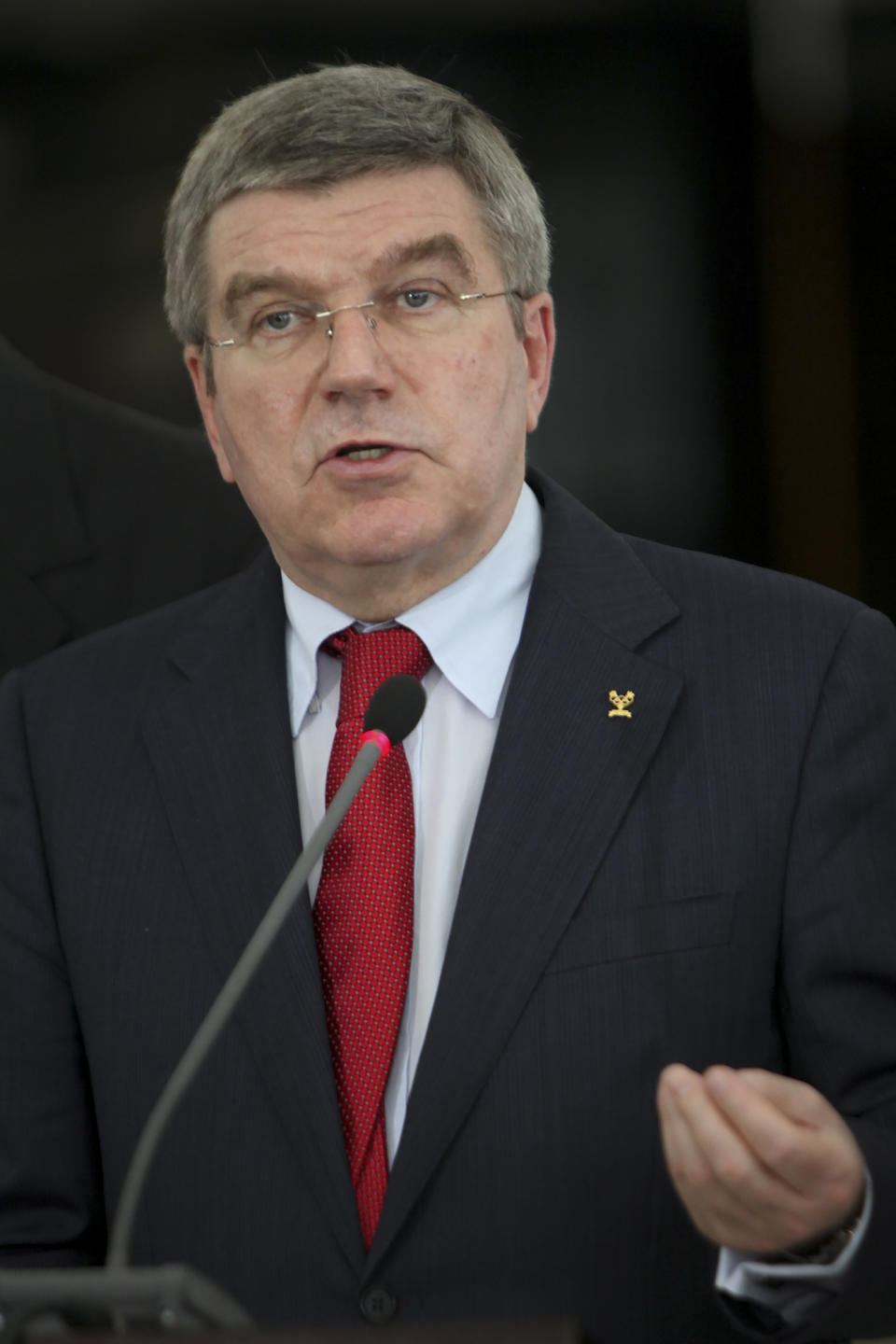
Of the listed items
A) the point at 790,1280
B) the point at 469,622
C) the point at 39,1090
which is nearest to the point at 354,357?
the point at 469,622

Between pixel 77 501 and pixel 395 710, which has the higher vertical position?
pixel 77 501

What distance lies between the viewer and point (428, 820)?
1957 millimetres

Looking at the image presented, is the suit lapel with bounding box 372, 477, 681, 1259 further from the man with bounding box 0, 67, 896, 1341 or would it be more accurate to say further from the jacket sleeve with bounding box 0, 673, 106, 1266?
the jacket sleeve with bounding box 0, 673, 106, 1266

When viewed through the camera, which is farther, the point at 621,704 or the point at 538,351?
the point at 538,351

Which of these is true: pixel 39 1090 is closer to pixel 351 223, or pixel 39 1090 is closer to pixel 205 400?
pixel 205 400

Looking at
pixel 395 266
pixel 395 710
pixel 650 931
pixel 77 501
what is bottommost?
pixel 650 931

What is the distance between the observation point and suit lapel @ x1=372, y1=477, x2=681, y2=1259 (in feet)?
5.81

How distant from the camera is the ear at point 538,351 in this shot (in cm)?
214

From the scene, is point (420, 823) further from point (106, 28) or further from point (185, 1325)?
point (106, 28)

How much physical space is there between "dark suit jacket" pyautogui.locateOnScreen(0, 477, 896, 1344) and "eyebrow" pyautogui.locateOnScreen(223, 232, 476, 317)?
37cm

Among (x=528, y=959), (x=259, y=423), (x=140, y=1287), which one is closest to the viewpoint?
(x=140, y=1287)

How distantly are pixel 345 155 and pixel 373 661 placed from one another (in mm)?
626

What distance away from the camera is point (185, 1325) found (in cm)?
116

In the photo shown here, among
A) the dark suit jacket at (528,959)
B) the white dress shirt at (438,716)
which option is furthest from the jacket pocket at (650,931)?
the white dress shirt at (438,716)
